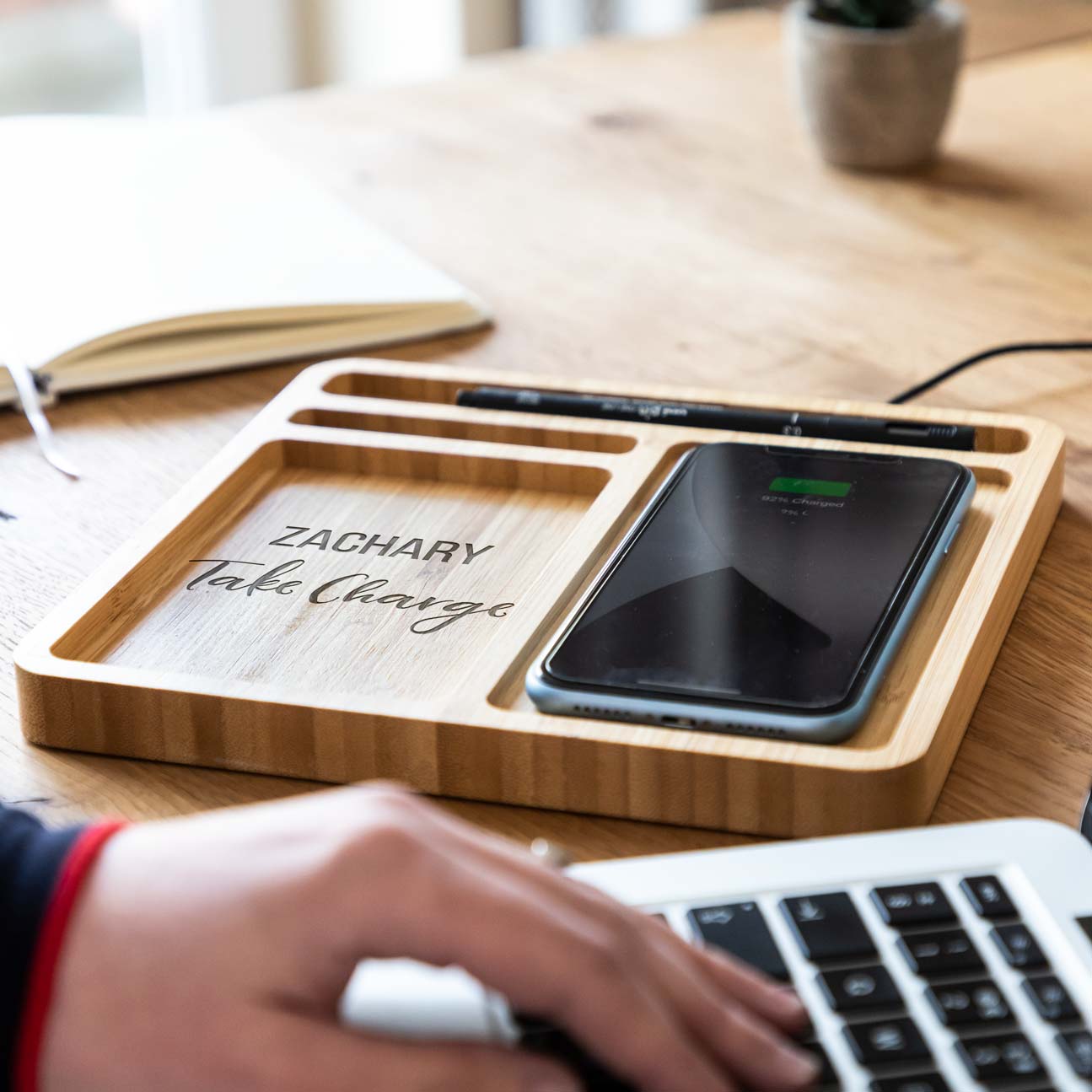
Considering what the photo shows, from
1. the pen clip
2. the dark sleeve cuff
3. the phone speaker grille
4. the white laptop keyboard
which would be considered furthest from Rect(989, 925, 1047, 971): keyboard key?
the pen clip

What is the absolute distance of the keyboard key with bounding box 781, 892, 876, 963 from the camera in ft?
1.27

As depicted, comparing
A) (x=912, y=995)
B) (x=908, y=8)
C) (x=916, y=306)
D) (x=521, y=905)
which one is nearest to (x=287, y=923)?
(x=521, y=905)

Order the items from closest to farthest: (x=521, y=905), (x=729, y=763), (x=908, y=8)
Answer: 1. (x=521, y=905)
2. (x=729, y=763)
3. (x=908, y=8)

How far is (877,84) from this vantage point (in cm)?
106

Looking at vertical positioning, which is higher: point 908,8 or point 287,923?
point 908,8

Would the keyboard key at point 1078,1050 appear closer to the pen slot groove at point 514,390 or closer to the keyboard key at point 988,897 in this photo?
the keyboard key at point 988,897

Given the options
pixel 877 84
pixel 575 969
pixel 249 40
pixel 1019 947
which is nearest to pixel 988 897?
pixel 1019 947

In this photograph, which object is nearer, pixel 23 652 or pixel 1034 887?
pixel 1034 887

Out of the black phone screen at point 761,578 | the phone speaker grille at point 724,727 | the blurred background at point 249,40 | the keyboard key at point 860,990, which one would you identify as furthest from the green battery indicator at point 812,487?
the blurred background at point 249,40

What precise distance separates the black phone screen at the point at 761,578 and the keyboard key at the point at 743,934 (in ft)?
0.30

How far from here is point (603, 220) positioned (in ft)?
3.47

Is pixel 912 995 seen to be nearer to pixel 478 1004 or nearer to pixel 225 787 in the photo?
pixel 478 1004

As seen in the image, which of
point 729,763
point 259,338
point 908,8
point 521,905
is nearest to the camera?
point 521,905

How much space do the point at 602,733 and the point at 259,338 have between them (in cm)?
45
